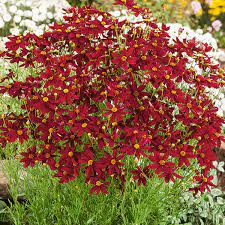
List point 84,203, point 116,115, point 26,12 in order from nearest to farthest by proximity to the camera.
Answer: point 116,115 → point 84,203 → point 26,12

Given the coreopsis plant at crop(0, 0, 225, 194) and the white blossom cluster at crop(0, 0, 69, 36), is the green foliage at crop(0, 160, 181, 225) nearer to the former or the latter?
the coreopsis plant at crop(0, 0, 225, 194)

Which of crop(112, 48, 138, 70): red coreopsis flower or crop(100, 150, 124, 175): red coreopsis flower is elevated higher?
crop(112, 48, 138, 70): red coreopsis flower

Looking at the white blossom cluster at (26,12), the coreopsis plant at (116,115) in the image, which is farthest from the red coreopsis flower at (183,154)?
the white blossom cluster at (26,12)

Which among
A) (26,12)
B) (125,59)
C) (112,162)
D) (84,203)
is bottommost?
(26,12)

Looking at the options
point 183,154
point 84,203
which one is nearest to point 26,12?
point 84,203

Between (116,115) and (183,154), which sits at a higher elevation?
(116,115)

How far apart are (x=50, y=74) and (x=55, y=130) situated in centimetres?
28

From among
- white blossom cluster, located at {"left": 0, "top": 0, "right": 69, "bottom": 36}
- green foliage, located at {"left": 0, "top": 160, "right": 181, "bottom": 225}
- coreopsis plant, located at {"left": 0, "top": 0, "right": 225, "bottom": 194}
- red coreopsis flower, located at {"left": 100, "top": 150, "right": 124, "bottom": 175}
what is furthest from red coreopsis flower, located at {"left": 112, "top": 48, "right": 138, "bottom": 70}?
white blossom cluster, located at {"left": 0, "top": 0, "right": 69, "bottom": 36}

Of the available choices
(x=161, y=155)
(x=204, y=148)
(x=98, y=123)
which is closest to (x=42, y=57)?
(x=98, y=123)

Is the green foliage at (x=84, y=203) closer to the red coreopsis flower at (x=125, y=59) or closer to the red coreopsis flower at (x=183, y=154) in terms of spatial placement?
the red coreopsis flower at (x=183, y=154)

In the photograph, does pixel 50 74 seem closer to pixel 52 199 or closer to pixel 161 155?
pixel 161 155

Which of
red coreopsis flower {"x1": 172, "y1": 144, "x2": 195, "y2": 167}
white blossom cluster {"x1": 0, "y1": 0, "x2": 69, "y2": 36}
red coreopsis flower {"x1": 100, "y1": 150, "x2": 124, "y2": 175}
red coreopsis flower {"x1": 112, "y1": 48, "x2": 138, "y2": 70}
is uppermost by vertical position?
red coreopsis flower {"x1": 112, "y1": 48, "x2": 138, "y2": 70}

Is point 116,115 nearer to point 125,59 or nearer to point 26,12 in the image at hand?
point 125,59

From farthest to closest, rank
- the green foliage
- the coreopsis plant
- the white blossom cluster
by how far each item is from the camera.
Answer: the white blossom cluster
the green foliage
the coreopsis plant
